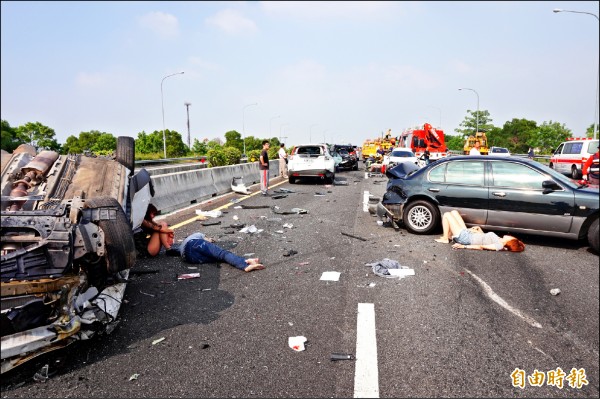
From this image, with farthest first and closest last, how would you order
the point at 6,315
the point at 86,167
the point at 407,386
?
the point at 86,167, the point at 6,315, the point at 407,386

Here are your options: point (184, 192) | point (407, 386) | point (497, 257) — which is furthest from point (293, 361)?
point (184, 192)

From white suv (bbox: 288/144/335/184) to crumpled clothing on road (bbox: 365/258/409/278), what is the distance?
43.0 ft

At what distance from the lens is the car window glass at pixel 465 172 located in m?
7.82

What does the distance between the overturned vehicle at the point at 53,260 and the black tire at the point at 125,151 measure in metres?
1.10

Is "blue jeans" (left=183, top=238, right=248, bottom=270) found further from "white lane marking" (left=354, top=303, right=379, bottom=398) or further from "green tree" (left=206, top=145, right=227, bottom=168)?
"green tree" (left=206, top=145, right=227, bottom=168)

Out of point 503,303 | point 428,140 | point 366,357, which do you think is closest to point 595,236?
point 366,357

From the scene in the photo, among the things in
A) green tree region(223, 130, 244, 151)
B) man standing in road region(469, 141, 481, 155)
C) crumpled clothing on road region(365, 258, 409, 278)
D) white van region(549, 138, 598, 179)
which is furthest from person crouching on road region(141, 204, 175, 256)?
green tree region(223, 130, 244, 151)

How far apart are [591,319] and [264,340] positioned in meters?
2.99

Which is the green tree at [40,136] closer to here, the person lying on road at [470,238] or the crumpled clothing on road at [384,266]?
the crumpled clothing on road at [384,266]

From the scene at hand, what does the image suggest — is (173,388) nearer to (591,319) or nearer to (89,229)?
(89,229)

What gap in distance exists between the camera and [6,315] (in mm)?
3400

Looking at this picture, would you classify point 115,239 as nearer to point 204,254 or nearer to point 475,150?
point 204,254

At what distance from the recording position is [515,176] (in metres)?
7.27

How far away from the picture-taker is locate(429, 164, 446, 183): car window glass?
27.5 feet
